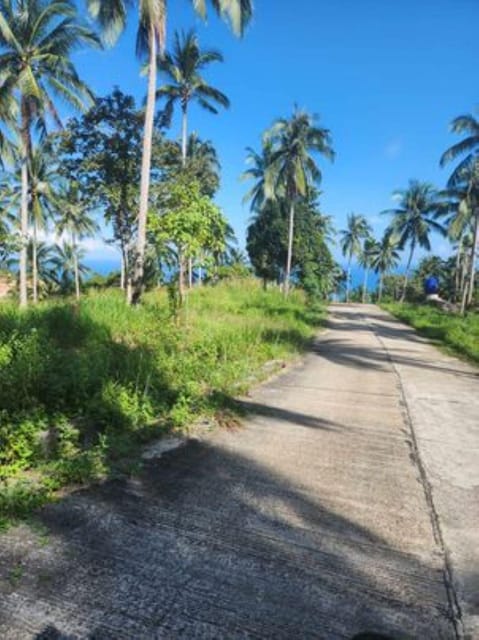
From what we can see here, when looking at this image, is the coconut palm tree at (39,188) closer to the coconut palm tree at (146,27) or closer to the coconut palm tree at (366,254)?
the coconut palm tree at (146,27)

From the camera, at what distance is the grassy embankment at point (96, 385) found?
3.46m

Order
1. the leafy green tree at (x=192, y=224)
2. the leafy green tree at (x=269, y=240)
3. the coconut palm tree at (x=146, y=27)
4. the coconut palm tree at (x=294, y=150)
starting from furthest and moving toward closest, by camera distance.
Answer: the leafy green tree at (x=269, y=240)
the coconut palm tree at (x=294, y=150)
the coconut palm tree at (x=146, y=27)
the leafy green tree at (x=192, y=224)

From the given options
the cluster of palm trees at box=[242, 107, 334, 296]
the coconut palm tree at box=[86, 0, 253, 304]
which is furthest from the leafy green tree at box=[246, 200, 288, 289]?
the coconut palm tree at box=[86, 0, 253, 304]

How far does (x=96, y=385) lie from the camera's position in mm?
4672

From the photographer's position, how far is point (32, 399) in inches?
160

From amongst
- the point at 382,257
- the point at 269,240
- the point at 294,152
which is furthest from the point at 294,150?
the point at 382,257

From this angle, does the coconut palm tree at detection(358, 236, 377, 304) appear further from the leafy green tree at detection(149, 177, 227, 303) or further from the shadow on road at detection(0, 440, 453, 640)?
the shadow on road at detection(0, 440, 453, 640)

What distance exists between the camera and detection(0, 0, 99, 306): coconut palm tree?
55.8 feet

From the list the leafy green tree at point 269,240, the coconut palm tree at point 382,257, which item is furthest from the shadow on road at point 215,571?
the coconut palm tree at point 382,257

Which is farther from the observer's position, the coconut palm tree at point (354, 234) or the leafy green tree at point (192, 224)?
the coconut palm tree at point (354, 234)

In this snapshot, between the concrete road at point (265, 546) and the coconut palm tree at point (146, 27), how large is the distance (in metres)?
9.37

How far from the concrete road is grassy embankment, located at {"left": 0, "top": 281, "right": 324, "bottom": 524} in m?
0.35

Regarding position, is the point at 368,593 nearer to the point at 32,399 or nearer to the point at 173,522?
the point at 173,522

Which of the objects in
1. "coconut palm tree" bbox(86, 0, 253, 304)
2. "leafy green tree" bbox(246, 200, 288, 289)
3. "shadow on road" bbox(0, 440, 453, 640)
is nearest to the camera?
"shadow on road" bbox(0, 440, 453, 640)
